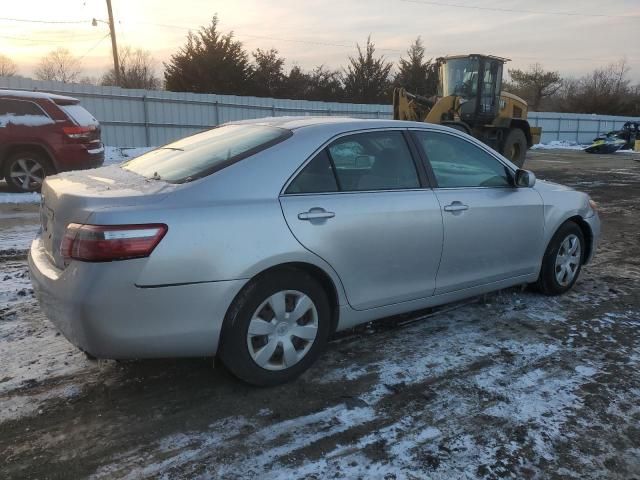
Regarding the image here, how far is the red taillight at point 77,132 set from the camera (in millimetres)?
9312

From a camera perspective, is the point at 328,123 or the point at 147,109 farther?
the point at 147,109

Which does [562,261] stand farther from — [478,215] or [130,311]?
[130,311]

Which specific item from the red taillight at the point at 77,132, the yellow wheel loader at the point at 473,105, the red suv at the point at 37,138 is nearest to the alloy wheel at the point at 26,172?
the red suv at the point at 37,138

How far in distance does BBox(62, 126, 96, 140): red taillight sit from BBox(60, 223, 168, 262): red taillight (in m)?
7.64

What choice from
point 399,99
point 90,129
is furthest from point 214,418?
point 399,99

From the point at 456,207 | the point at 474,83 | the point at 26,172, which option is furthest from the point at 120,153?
the point at 456,207

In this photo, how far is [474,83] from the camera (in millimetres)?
14633

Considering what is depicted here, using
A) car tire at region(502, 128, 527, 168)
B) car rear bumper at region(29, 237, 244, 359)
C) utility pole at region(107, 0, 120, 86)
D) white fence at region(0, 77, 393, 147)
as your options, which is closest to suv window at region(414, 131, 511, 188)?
car rear bumper at region(29, 237, 244, 359)

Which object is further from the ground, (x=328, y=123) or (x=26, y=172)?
(x=328, y=123)

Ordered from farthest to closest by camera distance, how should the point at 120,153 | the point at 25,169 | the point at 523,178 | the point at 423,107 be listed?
the point at 120,153, the point at 423,107, the point at 25,169, the point at 523,178

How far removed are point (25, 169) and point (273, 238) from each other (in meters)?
8.21

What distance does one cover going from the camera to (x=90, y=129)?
31.7 ft

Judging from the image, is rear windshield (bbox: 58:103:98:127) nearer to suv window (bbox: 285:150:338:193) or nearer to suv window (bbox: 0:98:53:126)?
suv window (bbox: 0:98:53:126)

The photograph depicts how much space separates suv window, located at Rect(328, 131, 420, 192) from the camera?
336cm
